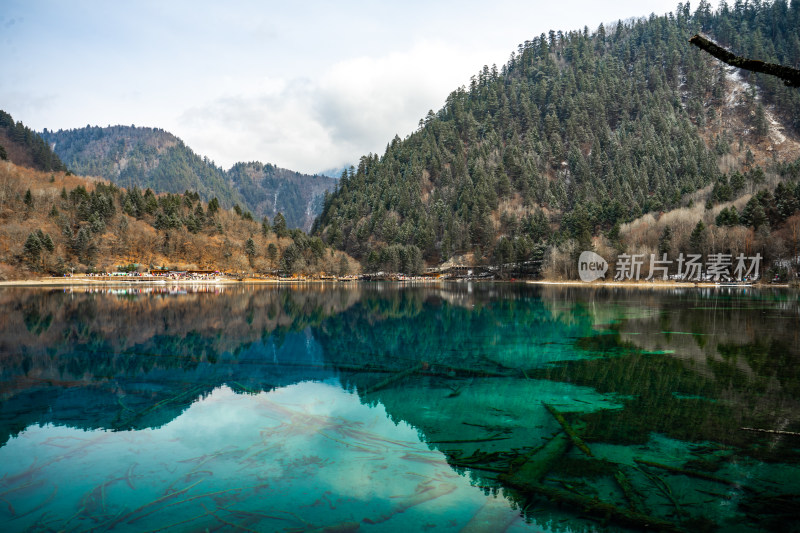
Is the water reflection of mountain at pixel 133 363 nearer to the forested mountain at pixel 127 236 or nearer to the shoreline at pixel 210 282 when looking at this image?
the shoreline at pixel 210 282

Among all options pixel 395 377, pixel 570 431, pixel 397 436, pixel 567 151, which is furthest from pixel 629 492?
pixel 567 151

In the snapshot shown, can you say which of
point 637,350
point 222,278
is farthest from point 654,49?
point 637,350

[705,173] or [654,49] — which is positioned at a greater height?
[654,49]

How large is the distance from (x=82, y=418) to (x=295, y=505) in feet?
23.5

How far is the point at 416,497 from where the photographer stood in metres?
6.98

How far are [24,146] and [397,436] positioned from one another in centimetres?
20819

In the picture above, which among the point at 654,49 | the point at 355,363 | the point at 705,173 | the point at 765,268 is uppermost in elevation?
the point at 654,49

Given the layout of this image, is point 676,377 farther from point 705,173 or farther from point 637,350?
point 705,173

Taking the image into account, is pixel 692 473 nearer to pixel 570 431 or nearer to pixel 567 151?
pixel 570 431

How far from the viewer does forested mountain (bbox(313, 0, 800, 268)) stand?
12725 centimetres

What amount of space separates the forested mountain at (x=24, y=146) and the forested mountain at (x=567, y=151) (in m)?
101

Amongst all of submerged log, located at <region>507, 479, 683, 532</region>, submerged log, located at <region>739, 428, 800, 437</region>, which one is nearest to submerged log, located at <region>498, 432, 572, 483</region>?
submerged log, located at <region>507, 479, 683, 532</region>

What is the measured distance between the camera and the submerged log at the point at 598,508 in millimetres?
6074

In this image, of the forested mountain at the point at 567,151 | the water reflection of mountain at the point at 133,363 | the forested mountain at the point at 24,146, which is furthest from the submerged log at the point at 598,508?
the forested mountain at the point at 24,146
